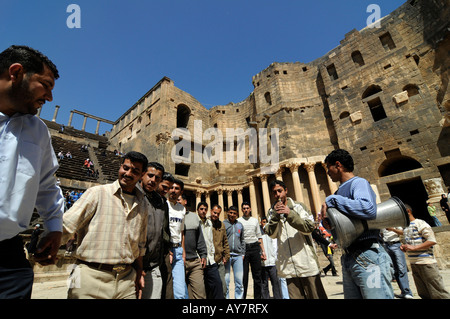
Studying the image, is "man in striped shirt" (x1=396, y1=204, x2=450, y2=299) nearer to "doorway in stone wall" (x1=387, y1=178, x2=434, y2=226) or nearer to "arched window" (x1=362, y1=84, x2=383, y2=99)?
"doorway in stone wall" (x1=387, y1=178, x2=434, y2=226)

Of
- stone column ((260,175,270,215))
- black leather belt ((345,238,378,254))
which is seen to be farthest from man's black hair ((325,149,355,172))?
stone column ((260,175,270,215))

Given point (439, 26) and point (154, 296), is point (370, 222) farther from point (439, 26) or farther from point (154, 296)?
point (439, 26)

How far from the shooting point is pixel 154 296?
2.86 meters

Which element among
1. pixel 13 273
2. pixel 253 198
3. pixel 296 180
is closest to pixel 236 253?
pixel 13 273

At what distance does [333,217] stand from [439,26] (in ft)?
60.0

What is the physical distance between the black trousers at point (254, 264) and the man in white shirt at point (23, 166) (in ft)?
15.2

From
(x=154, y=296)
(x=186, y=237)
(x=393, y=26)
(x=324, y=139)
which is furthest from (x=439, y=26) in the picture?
(x=154, y=296)

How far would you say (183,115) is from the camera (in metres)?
26.5

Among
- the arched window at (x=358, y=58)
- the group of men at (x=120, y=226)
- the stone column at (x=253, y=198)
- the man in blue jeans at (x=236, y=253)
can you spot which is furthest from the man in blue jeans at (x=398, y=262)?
the arched window at (x=358, y=58)

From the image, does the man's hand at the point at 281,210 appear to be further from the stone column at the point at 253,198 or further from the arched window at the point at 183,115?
the arched window at the point at 183,115

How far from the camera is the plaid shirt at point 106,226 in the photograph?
1.93 meters

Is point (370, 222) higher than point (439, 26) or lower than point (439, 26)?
lower
